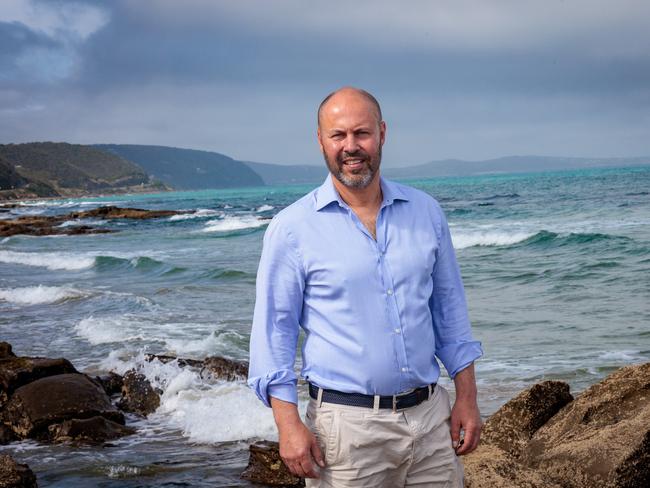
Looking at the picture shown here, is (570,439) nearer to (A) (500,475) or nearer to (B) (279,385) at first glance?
(A) (500,475)

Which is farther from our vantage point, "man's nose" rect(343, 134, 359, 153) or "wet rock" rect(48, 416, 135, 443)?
"wet rock" rect(48, 416, 135, 443)

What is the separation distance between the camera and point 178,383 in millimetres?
8156

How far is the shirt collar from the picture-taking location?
2568 mm

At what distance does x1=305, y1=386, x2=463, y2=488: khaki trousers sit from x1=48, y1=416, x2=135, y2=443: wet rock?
178 inches

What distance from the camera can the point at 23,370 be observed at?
755cm

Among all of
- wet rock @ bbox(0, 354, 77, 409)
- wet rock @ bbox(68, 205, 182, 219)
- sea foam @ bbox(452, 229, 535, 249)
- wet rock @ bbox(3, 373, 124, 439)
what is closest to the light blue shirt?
wet rock @ bbox(3, 373, 124, 439)

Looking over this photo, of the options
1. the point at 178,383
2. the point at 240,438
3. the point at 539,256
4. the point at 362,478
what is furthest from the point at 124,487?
the point at 539,256

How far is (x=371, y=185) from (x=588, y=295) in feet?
38.4

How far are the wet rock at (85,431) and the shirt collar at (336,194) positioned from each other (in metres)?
4.77

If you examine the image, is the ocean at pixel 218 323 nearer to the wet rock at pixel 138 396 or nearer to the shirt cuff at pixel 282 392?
the wet rock at pixel 138 396

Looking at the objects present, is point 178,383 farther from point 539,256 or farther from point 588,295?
point 539,256

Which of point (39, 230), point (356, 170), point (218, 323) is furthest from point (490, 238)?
point (39, 230)

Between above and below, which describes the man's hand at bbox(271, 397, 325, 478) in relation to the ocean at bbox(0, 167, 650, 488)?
above

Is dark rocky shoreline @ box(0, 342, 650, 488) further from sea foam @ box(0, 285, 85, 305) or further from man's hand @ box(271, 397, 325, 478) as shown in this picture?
sea foam @ box(0, 285, 85, 305)
